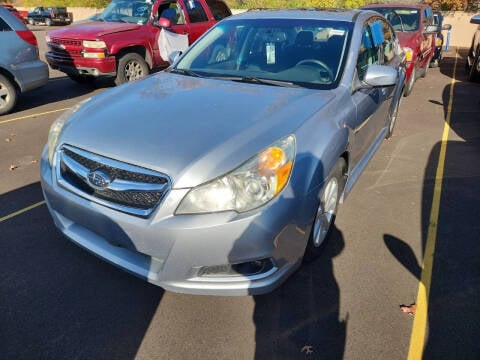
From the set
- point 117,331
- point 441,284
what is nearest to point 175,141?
point 117,331

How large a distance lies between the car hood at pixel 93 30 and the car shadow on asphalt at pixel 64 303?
5500 millimetres

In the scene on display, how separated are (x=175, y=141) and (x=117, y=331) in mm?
1219

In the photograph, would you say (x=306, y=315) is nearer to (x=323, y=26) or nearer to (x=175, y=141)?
(x=175, y=141)

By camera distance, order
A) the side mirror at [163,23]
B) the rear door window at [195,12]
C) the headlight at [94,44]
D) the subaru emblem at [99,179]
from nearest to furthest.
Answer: the subaru emblem at [99,179] → the headlight at [94,44] → the side mirror at [163,23] → the rear door window at [195,12]

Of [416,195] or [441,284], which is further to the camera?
[416,195]

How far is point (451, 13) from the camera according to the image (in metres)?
19.6

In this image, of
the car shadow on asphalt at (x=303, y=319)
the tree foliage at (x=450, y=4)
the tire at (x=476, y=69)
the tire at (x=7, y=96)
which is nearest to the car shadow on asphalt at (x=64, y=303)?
the car shadow on asphalt at (x=303, y=319)

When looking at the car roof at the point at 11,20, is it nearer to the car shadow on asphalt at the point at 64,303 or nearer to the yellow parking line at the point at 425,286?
the car shadow on asphalt at the point at 64,303

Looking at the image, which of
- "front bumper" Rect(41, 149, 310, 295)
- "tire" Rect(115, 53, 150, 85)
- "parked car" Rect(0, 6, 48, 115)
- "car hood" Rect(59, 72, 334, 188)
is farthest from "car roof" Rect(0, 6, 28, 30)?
"front bumper" Rect(41, 149, 310, 295)

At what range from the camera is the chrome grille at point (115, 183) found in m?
2.17

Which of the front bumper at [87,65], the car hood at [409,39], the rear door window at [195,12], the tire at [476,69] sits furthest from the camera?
the tire at [476,69]

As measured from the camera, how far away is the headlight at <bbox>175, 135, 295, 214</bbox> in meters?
2.12

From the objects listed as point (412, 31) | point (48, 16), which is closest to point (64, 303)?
point (412, 31)

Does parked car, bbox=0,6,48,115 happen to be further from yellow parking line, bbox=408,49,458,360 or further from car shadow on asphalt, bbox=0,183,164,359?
yellow parking line, bbox=408,49,458,360
